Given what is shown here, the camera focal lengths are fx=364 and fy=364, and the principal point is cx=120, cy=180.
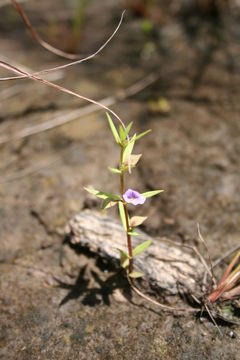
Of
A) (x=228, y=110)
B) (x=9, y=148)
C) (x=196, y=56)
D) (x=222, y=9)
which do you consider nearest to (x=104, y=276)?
(x=9, y=148)

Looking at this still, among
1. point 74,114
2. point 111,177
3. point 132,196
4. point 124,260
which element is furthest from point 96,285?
point 74,114

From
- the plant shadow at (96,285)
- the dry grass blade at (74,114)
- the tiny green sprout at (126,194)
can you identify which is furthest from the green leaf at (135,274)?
the dry grass blade at (74,114)

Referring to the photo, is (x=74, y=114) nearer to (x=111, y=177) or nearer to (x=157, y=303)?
(x=111, y=177)

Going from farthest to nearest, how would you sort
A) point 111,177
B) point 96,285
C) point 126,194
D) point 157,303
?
point 111,177 < point 96,285 < point 157,303 < point 126,194

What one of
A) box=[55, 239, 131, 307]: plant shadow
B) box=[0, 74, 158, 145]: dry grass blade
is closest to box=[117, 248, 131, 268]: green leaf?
box=[55, 239, 131, 307]: plant shadow

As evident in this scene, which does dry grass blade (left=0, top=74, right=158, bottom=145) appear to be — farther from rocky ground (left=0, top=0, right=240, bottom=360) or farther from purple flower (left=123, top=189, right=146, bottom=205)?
purple flower (left=123, top=189, right=146, bottom=205)
